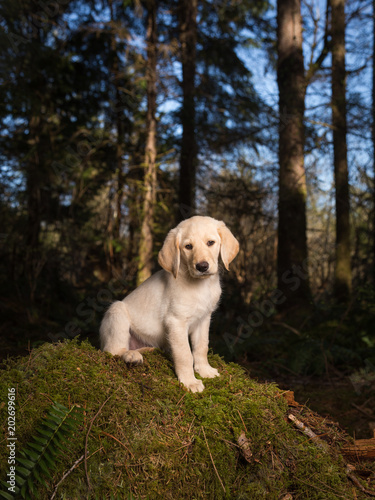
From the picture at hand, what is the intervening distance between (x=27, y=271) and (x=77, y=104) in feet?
19.8

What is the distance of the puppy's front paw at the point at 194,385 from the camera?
339cm

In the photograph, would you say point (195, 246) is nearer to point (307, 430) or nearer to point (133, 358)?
point (133, 358)

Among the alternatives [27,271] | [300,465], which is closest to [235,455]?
[300,465]

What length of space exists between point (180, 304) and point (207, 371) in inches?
28.1

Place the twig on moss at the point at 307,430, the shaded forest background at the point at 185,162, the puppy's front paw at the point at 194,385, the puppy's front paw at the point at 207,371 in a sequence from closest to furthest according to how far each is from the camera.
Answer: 1. the twig on moss at the point at 307,430
2. the puppy's front paw at the point at 194,385
3. the puppy's front paw at the point at 207,371
4. the shaded forest background at the point at 185,162

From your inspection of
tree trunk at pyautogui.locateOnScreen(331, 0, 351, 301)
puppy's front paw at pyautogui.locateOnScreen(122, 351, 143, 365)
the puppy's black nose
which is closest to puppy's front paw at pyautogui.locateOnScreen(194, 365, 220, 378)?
puppy's front paw at pyautogui.locateOnScreen(122, 351, 143, 365)

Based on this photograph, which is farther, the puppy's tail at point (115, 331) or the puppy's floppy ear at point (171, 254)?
the puppy's tail at point (115, 331)

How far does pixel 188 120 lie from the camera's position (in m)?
10.8

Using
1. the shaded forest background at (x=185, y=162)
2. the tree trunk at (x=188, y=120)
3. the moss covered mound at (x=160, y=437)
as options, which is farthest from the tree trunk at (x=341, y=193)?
the moss covered mound at (x=160, y=437)

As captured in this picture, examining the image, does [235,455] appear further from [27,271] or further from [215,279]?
[27,271]

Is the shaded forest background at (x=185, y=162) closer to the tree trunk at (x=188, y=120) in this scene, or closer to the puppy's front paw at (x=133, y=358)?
the tree trunk at (x=188, y=120)

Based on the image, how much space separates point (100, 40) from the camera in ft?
43.8

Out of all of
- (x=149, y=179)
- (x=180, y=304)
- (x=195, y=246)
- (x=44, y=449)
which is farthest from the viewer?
(x=149, y=179)

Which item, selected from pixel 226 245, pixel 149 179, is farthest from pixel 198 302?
pixel 149 179
